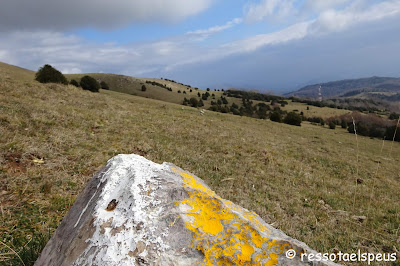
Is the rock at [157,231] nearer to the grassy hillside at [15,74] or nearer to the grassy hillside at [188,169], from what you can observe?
the grassy hillside at [188,169]

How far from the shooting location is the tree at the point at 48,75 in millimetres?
24031

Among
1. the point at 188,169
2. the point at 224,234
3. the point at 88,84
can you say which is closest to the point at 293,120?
the point at 88,84

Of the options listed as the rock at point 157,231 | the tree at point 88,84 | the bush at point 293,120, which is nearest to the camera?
the rock at point 157,231

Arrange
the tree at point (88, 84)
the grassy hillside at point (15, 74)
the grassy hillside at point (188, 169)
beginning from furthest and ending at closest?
1. the tree at point (88, 84)
2. the grassy hillside at point (15, 74)
3. the grassy hillside at point (188, 169)

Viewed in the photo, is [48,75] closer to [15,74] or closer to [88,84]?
[88,84]

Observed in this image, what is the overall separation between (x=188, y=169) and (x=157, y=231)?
6.33m

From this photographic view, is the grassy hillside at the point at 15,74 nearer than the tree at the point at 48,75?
No

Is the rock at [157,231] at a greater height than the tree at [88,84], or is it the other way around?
the tree at [88,84]

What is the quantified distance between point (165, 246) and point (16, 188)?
485 centimetres

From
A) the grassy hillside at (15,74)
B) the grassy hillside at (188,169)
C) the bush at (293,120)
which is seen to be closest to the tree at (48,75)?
the grassy hillside at (15,74)

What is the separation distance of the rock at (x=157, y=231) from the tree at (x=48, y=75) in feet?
87.6

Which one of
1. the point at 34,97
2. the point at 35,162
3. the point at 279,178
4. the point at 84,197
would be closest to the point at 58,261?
the point at 84,197

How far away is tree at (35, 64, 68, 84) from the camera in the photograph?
2403 centimetres

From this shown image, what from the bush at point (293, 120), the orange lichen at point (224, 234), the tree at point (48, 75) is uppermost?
the tree at point (48, 75)
